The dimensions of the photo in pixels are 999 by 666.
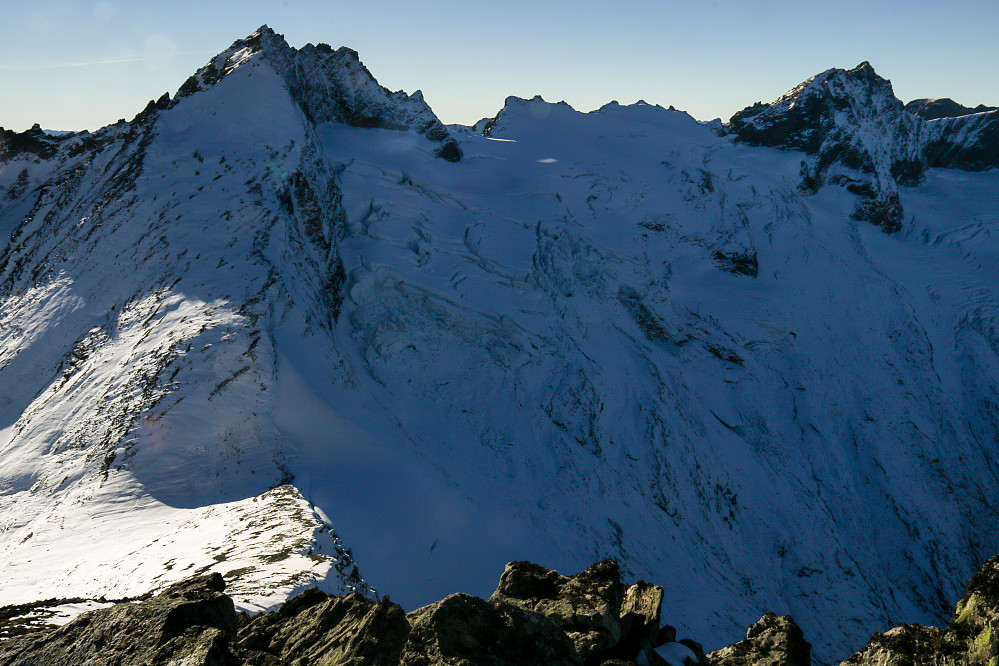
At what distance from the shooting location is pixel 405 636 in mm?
8258

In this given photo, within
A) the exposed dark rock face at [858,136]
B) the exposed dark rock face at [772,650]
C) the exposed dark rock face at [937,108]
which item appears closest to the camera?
the exposed dark rock face at [772,650]

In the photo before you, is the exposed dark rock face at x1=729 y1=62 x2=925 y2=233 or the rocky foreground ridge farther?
the exposed dark rock face at x1=729 y1=62 x2=925 y2=233

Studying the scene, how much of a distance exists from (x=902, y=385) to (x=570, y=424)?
2461cm

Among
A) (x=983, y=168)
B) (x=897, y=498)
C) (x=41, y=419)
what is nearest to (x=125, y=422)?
(x=41, y=419)

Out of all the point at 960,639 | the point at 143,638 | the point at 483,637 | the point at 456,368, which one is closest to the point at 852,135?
the point at 456,368

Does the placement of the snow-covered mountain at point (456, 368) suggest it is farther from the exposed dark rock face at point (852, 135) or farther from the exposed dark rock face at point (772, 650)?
the exposed dark rock face at point (772, 650)

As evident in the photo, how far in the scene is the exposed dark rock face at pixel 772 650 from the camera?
33.7ft

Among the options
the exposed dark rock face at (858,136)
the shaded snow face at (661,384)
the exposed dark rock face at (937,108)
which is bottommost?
the shaded snow face at (661,384)

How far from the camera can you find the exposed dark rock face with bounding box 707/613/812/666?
1026cm

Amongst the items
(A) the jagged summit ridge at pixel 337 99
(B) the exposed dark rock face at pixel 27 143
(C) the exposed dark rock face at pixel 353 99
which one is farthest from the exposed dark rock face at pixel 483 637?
Result: (B) the exposed dark rock face at pixel 27 143

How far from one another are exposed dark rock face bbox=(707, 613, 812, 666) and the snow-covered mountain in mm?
8827

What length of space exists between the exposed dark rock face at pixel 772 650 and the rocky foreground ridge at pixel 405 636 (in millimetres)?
43

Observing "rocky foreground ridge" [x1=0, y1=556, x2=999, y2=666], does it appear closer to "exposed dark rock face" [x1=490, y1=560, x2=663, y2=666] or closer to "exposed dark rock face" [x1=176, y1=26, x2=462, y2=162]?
"exposed dark rock face" [x1=490, y1=560, x2=663, y2=666]

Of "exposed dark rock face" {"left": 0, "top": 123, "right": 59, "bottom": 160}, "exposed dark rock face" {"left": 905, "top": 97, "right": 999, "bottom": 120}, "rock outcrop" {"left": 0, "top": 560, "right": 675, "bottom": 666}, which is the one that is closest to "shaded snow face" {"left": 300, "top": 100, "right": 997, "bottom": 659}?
"rock outcrop" {"left": 0, "top": 560, "right": 675, "bottom": 666}
